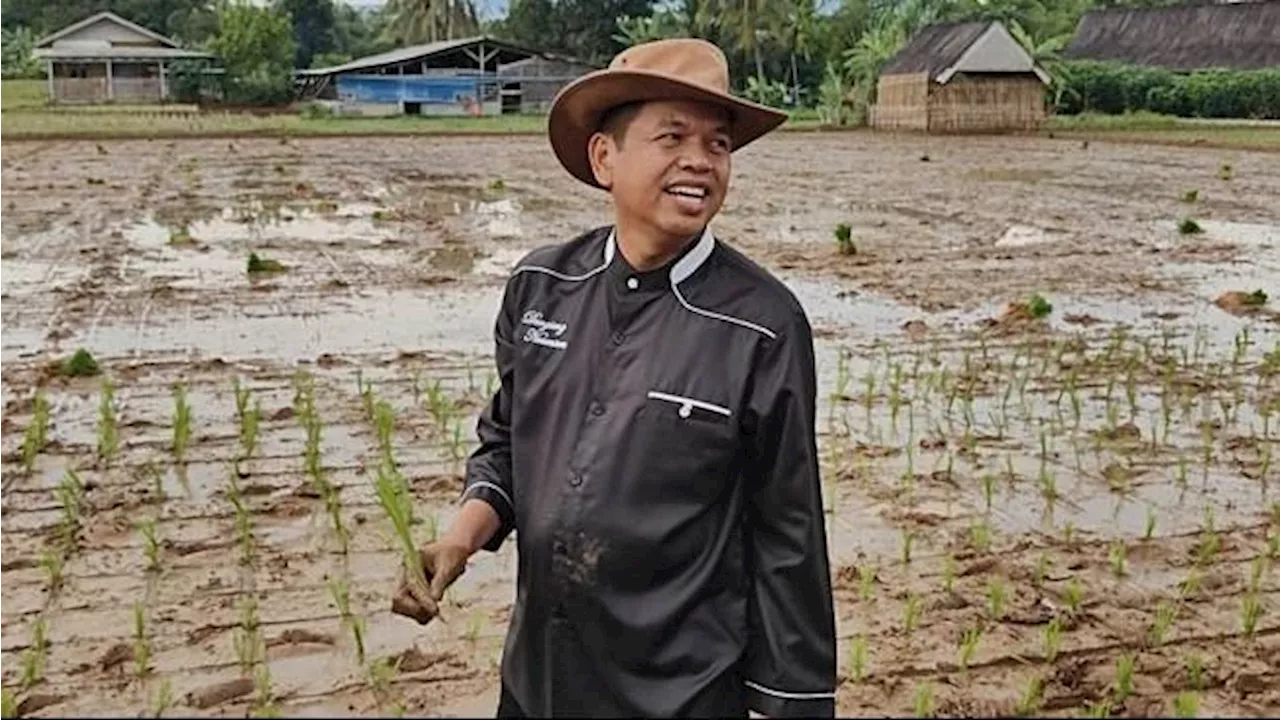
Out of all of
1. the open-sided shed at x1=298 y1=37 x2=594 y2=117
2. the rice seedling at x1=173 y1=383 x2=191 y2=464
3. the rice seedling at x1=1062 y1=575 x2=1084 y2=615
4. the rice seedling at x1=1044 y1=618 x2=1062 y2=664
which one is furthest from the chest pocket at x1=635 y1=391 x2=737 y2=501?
the open-sided shed at x1=298 y1=37 x2=594 y2=117

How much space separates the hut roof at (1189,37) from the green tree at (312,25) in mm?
31699

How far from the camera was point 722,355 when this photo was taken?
71.1 inches

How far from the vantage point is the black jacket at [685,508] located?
1803 millimetres

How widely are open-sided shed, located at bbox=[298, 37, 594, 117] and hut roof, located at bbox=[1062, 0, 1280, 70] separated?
51.5ft

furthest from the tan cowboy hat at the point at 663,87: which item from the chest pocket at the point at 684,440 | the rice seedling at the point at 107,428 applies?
the rice seedling at the point at 107,428

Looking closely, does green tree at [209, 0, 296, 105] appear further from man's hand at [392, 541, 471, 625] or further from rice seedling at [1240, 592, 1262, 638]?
man's hand at [392, 541, 471, 625]

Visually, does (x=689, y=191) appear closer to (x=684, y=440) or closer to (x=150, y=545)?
(x=684, y=440)

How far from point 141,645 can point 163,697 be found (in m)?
0.45

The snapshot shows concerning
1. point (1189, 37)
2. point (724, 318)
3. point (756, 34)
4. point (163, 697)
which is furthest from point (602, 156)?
point (1189, 37)

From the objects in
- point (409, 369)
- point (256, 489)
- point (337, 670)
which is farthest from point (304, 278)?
point (337, 670)

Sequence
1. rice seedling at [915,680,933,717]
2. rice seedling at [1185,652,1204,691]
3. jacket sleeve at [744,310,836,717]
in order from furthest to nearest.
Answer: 1. rice seedling at [1185,652,1204,691]
2. rice seedling at [915,680,933,717]
3. jacket sleeve at [744,310,836,717]

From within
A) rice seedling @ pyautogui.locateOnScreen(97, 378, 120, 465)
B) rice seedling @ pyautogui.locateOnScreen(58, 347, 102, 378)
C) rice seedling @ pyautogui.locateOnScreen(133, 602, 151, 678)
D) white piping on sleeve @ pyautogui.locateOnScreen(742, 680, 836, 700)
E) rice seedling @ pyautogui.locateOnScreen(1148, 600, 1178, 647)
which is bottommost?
rice seedling @ pyautogui.locateOnScreen(1148, 600, 1178, 647)

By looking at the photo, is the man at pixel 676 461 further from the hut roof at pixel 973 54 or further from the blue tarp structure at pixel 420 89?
the blue tarp structure at pixel 420 89

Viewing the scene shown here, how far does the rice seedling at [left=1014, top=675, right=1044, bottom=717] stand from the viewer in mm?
2890
